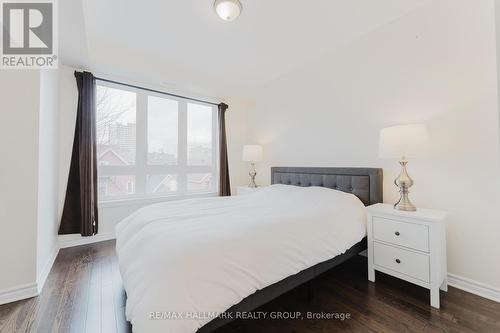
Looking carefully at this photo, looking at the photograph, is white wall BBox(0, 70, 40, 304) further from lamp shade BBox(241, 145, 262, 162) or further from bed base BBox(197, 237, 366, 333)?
lamp shade BBox(241, 145, 262, 162)

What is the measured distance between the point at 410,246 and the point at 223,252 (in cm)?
151

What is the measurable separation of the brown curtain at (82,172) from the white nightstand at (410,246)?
3269 mm

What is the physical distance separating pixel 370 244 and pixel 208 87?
3123 millimetres

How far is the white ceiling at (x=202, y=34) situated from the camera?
1906mm

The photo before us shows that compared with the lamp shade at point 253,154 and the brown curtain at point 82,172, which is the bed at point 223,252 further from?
the lamp shade at point 253,154

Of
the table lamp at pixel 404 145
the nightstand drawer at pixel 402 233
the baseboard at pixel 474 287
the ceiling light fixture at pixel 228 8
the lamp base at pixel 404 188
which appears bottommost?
the baseboard at pixel 474 287

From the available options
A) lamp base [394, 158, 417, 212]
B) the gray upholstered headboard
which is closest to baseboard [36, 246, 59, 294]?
the gray upholstered headboard

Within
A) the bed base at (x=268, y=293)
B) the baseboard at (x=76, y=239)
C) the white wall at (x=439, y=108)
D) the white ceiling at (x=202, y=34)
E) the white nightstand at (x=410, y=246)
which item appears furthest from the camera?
the baseboard at (x=76, y=239)

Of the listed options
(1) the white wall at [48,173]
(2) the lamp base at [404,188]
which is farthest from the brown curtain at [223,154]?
(2) the lamp base at [404,188]

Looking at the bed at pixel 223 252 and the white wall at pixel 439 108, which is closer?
the bed at pixel 223 252

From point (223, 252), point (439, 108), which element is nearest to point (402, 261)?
point (439, 108)

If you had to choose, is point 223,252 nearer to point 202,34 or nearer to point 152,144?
point 202,34

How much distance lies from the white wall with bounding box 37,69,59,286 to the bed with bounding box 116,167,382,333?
82 centimetres

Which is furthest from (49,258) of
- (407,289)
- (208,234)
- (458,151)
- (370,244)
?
(458,151)
